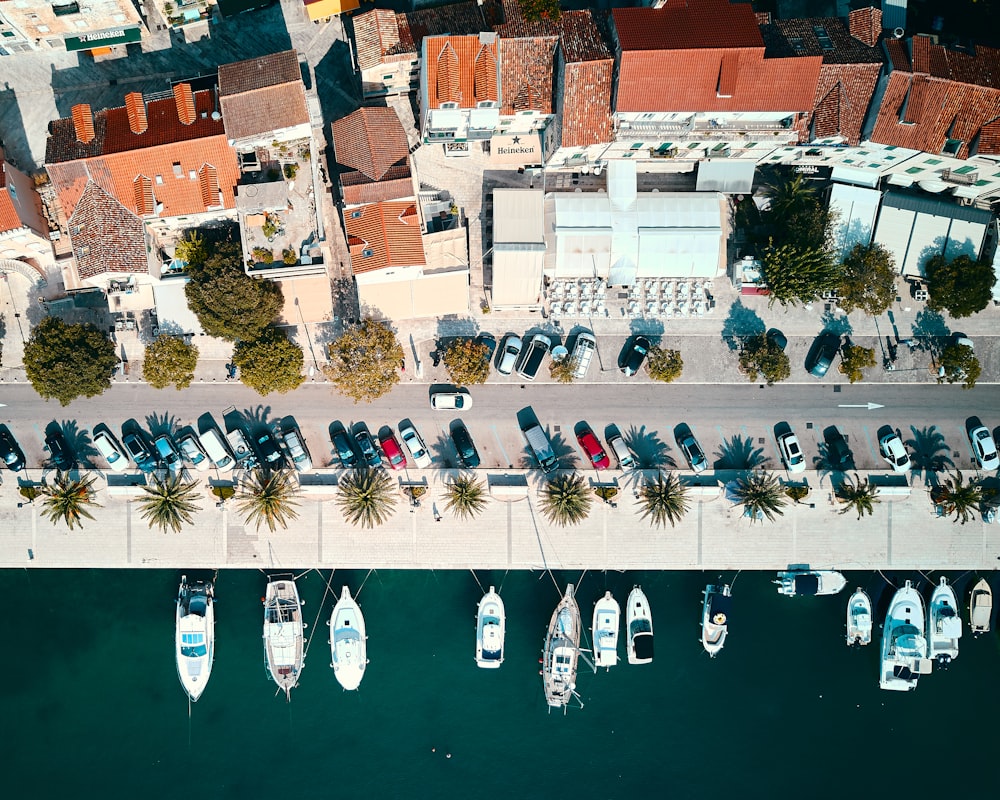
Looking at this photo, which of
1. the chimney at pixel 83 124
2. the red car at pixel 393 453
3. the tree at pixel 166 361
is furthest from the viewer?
the red car at pixel 393 453

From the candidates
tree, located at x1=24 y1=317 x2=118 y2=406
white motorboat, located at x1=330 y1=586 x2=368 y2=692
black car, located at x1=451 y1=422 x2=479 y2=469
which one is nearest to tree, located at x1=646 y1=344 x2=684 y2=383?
black car, located at x1=451 y1=422 x2=479 y2=469

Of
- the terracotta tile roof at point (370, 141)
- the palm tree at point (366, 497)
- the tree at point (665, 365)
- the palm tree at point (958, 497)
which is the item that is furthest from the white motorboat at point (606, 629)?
the terracotta tile roof at point (370, 141)

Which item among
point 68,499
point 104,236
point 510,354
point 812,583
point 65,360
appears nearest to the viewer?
point 104,236

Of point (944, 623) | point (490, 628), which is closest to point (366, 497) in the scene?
point (490, 628)

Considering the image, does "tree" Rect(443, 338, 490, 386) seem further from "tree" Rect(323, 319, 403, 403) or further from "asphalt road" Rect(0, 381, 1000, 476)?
"tree" Rect(323, 319, 403, 403)

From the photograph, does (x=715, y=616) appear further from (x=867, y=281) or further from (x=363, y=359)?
(x=363, y=359)

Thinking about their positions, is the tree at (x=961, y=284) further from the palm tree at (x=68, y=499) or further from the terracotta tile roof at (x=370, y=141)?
the palm tree at (x=68, y=499)
